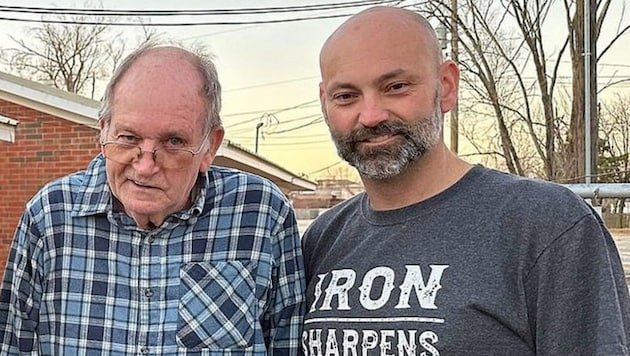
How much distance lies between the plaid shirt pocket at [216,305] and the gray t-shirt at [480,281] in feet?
0.59

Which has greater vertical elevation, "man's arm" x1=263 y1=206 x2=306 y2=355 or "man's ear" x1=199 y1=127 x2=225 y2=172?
"man's ear" x1=199 y1=127 x2=225 y2=172

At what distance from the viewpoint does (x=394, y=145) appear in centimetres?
213

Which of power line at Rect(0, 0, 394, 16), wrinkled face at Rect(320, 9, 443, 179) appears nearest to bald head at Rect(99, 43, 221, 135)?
wrinkled face at Rect(320, 9, 443, 179)

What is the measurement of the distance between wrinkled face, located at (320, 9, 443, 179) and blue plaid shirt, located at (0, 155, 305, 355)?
0.39 meters

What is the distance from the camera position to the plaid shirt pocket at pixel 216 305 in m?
2.20

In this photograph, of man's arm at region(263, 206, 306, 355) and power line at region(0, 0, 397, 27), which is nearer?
man's arm at region(263, 206, 306, 355)

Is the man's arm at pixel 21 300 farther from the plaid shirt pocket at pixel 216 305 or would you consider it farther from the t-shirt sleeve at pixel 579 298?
the t-shirt sleeve at pixel 579 298

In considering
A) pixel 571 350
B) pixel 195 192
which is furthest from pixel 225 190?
pixel 571 350

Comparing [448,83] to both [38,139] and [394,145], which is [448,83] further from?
[38,139]

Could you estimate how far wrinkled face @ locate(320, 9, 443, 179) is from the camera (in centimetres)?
212

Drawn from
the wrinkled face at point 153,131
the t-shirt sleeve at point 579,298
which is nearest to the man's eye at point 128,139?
the wrinkled face at point 153,131

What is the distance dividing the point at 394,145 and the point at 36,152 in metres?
8.74

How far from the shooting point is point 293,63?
85.0 feet

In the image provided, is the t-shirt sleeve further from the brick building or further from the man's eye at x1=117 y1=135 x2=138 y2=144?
the brick building
